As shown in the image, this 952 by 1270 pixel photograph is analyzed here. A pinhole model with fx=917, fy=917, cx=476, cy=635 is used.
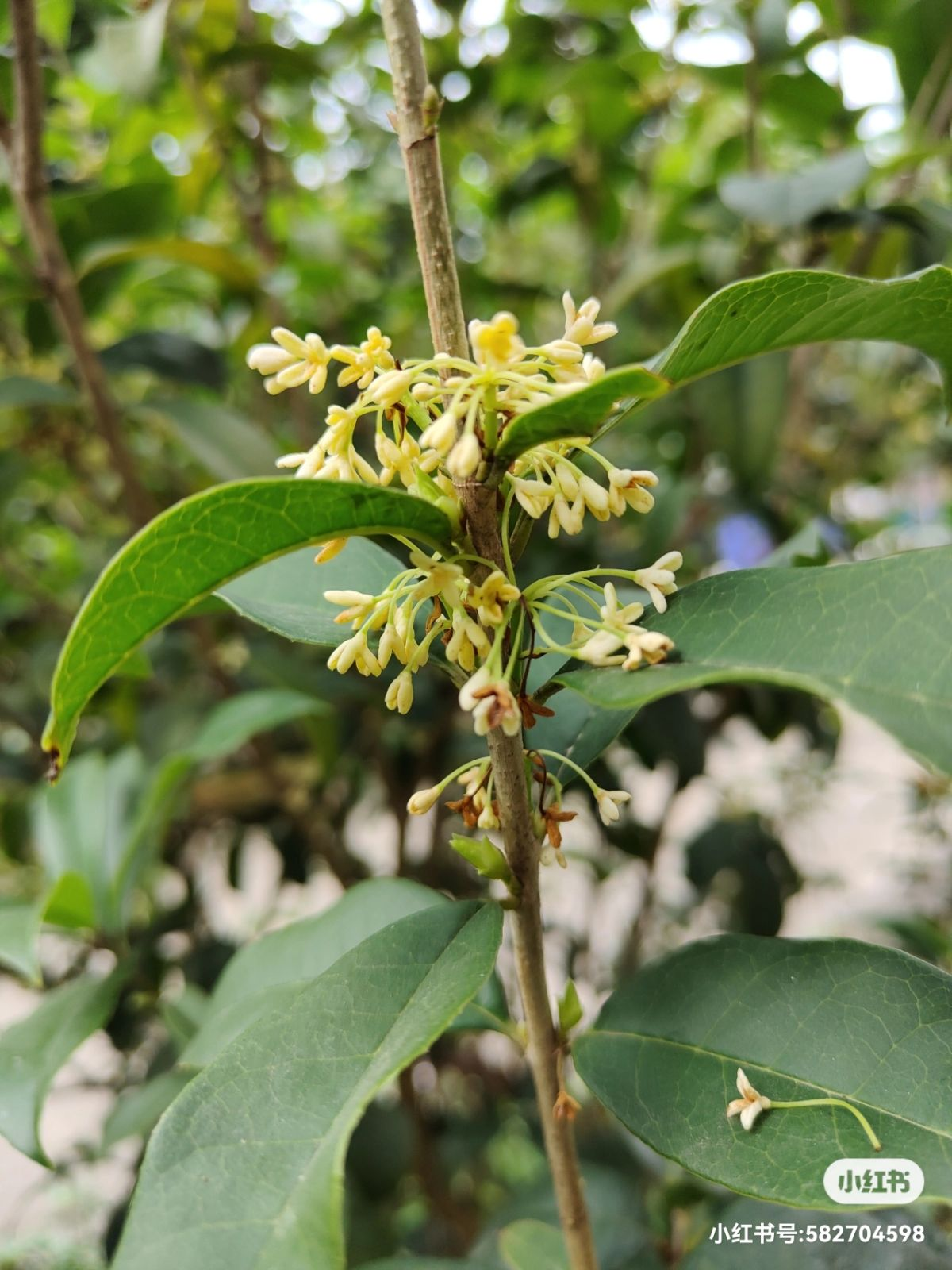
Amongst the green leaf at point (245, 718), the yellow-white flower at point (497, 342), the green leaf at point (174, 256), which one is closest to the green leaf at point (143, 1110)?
the green leaf at point (245, 718)

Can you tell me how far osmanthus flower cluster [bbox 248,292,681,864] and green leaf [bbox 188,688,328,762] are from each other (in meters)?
0.35

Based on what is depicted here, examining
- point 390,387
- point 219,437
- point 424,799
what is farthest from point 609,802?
point 219,437

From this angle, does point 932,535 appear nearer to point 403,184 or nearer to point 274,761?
point 274,761

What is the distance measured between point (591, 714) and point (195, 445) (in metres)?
0.53

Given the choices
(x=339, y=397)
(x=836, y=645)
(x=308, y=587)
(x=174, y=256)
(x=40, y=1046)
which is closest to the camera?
(x=836, y=645)

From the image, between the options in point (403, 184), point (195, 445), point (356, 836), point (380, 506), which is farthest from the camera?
point (356, 836)

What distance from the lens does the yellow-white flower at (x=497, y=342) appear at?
32 centimetres

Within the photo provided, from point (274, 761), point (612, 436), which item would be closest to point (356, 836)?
point (274, 761)

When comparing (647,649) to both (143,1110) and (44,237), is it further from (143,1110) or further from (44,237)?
(44,237)

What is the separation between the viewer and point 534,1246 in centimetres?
59

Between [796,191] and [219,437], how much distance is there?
1.82ft

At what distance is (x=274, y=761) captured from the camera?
1078 mm

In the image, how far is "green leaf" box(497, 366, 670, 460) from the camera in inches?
11.9

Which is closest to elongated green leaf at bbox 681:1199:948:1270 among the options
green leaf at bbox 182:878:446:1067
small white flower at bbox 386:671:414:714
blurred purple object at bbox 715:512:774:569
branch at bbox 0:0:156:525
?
green leaf at bbox 182:878:446:1067
